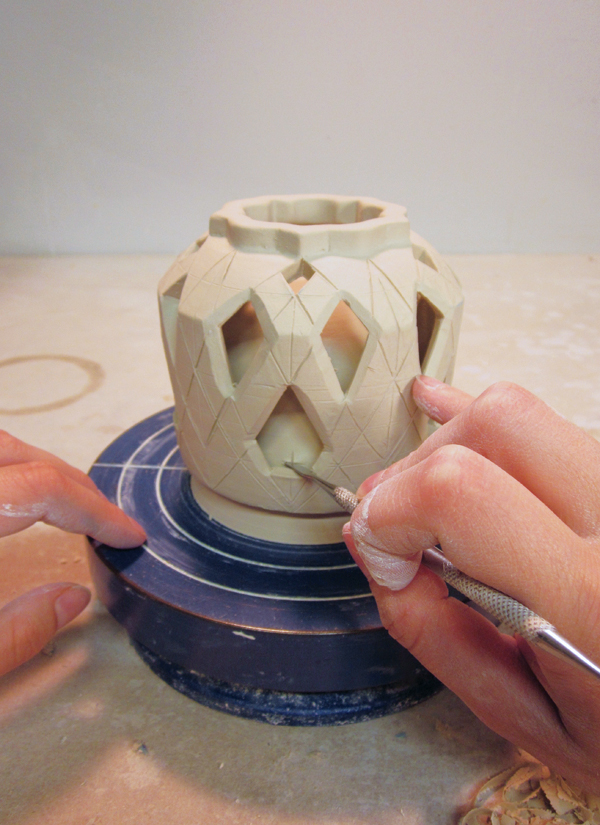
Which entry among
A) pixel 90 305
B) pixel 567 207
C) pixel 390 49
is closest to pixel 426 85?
pixel 390 49

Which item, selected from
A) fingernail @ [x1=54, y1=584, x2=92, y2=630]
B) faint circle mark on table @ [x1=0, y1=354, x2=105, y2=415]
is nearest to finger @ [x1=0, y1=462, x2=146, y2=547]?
fingernail @ [x1=54, y1=584, x2=92, y2=630]

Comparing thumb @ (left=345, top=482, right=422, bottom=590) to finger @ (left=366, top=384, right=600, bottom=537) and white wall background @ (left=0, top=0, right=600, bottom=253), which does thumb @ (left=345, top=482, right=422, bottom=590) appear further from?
white wall background @ (left=0, top=0, right=600, bottom=253)

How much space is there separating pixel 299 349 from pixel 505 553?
0.58 meters

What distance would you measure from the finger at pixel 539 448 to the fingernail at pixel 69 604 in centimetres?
91

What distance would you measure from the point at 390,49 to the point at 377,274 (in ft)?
11.5

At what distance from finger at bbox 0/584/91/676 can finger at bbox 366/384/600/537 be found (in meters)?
0.91

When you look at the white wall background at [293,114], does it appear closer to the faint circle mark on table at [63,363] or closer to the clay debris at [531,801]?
the faint circle mark on table at [63,363]

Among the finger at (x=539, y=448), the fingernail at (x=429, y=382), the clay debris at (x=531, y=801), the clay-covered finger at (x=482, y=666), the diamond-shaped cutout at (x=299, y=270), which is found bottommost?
the clay debris at (x=531, y=801)

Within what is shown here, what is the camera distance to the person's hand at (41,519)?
121 cm

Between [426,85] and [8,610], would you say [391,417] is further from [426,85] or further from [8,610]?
[426,85]

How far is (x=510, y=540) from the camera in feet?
2.72

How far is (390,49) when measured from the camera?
4121mm

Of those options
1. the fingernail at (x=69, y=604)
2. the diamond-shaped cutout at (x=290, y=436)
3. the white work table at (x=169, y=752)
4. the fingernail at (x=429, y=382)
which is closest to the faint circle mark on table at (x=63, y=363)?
the white work table at (x=169, y=752)

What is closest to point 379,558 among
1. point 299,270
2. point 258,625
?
point 258,625
